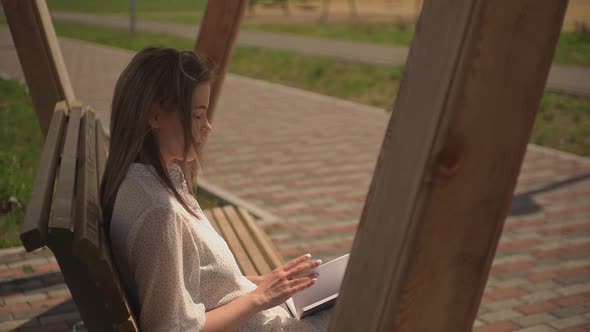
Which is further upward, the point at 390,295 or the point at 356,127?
the point at 390,295

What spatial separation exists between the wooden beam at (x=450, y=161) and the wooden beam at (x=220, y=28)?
316cm

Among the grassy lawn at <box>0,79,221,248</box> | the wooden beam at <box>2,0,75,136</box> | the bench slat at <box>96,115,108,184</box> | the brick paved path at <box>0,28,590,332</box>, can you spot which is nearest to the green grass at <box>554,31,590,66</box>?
the brick paved path at <box>0,28,590,332</box>

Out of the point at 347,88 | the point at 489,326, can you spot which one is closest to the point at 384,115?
the point at 347,88

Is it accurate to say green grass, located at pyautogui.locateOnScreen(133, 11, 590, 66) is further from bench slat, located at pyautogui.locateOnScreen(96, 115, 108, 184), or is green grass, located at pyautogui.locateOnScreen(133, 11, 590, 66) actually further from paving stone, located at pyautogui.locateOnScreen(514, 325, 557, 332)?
bench slat, located at pyautogui.locateOnScreen(96, 115, 108, 184)

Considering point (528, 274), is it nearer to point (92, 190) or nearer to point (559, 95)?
point (92, 190)

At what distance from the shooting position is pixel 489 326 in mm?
4137

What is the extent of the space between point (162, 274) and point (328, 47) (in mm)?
16703

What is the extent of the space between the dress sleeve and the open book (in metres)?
0.61

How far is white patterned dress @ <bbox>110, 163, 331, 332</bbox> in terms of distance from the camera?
6.75ft

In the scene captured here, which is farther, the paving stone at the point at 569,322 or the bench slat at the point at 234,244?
the paving stone at the point at 569,322

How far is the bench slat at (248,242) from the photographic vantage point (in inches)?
144

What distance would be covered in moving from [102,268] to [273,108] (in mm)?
9287

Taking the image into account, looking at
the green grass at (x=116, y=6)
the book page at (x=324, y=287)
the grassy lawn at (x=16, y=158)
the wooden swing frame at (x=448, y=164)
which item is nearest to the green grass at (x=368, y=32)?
the green grass at (x=116, y=6)

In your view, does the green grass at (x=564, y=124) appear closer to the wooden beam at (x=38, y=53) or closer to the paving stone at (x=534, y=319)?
the paving stone at (x=534, y=319)
